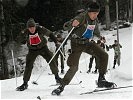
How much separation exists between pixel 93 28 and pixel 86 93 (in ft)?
4.48

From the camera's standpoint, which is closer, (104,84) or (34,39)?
(104,84)

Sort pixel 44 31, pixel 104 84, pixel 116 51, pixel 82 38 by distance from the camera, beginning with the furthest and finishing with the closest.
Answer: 1. pixel 116 51
2. pixel 44 31
3. pixel 104 84
4. pixel 82 38

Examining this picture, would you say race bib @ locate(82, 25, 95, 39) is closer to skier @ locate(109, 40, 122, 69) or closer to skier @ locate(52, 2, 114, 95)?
skier @ locate(52, 2, 114, 95)

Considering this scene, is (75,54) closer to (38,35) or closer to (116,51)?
(38,35)

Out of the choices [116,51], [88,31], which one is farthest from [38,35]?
[116,51]

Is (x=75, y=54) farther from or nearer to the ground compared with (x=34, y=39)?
nearer to the ground

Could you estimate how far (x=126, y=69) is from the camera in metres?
9.52

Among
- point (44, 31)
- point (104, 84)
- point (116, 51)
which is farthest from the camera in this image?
point (116, 51)

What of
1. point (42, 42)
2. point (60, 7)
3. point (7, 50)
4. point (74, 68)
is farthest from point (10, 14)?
point (74, 68)

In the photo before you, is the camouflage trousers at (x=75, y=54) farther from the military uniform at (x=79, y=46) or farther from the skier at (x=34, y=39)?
the skier at (x=34, y=39)

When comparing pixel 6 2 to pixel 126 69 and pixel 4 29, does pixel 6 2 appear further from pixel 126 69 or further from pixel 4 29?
pixel 126 69

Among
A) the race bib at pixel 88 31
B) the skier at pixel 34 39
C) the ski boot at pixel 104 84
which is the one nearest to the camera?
the race bib at pixel 88 31

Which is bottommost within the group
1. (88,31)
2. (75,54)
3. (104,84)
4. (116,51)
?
(116,51)

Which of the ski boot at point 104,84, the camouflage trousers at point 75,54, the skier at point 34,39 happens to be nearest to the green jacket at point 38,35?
the skier at point 34,39
